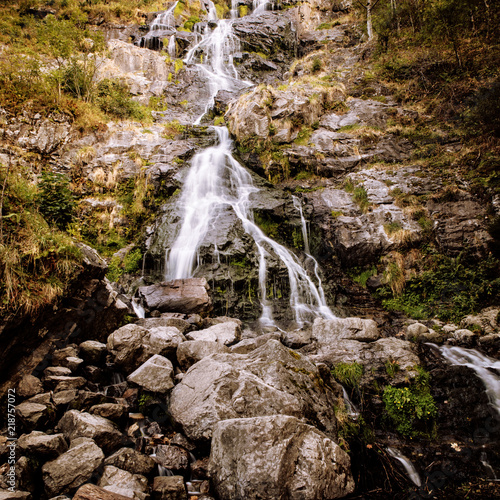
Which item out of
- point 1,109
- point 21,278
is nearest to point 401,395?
point 21,278

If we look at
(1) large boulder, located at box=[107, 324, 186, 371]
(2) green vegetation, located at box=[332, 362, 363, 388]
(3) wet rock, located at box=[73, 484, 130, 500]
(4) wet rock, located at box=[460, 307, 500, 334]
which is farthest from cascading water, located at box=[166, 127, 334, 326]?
(3) wet rock, located at box=[73, 484, 130, 500]

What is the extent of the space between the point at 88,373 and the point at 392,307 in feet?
28.6

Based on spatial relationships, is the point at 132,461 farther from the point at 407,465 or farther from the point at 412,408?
the point at 412,408

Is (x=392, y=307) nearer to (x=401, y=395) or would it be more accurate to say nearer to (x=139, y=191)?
(x=401, y=395)

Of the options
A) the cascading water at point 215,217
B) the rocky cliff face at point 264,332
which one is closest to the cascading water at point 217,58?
the rocky cliff face at point 264,332

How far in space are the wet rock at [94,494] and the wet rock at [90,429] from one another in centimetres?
72

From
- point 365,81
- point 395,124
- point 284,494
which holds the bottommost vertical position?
point 284,494

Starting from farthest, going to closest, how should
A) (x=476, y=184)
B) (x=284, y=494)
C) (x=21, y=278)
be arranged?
(x=476, y=184) → (x=21, y=278) → (x=284, y=494)

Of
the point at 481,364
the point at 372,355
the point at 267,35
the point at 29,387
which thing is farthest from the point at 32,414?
the point at 267,35

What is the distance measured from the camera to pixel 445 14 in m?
14.4

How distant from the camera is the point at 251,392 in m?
3.56

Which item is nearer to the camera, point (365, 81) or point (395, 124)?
point (395, 124)

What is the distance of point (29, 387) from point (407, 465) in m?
5.10

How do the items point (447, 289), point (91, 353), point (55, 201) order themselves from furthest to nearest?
1. point (447, 289)
2. point (55, 201)
3. point (91, 353)
